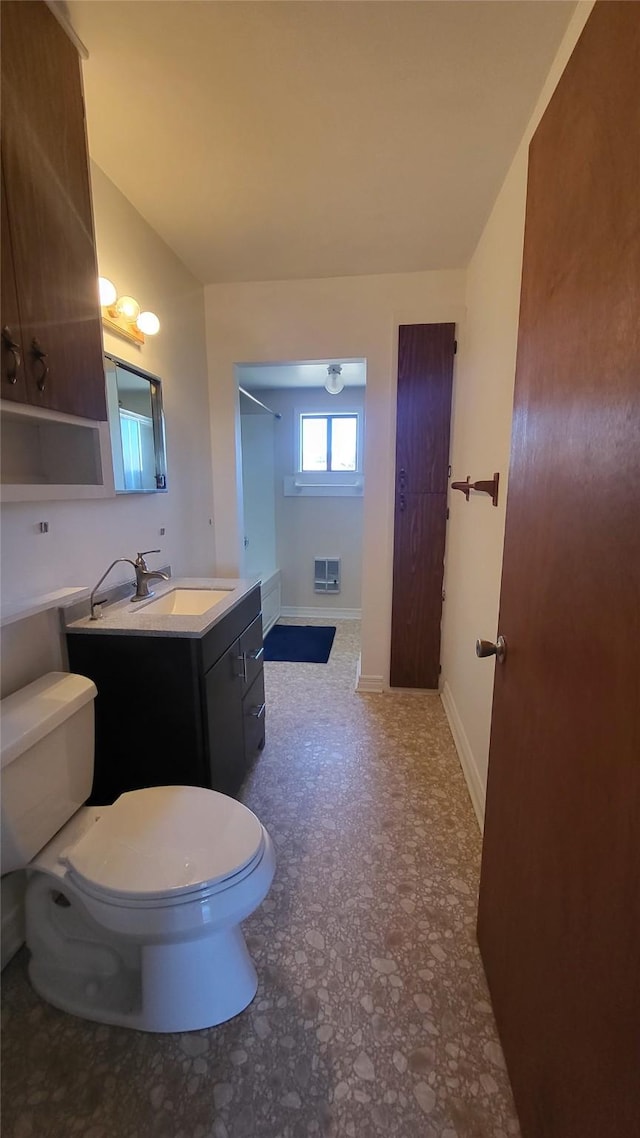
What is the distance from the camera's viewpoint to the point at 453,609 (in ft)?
7.88

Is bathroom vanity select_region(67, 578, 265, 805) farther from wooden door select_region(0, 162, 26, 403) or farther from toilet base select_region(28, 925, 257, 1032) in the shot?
wooden door select_region(0, 162, 26, 403)

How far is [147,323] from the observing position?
172 cm

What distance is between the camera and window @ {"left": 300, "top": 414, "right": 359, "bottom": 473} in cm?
408

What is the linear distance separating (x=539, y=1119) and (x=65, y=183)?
219 centimetres

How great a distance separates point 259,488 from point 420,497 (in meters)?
1.82

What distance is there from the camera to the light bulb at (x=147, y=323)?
1.70 metres

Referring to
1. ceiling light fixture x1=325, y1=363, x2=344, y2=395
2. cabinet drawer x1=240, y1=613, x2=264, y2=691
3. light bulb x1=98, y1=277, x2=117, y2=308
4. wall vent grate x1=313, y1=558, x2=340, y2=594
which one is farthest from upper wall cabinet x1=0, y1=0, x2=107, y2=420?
wall vent grate x1=313, y1=558, x2=340, y2=594

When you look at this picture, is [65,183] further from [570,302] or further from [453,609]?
[453,609]

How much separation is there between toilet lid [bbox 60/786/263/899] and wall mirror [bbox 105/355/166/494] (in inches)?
41.1

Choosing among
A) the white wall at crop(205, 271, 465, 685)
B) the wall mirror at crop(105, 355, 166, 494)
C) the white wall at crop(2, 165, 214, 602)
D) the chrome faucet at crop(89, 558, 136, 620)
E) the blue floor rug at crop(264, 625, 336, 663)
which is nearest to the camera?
the white wall at crop(2, 165, 214, 602)

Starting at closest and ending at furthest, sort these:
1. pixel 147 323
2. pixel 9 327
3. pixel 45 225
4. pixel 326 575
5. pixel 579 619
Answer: pixel 579 619 → pixel 9 327 → pixel 45 225 → pixel 147 323 → pixel 326 575

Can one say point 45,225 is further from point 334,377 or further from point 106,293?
point 334,377

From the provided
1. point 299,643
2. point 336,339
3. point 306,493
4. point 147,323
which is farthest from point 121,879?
point 306,493

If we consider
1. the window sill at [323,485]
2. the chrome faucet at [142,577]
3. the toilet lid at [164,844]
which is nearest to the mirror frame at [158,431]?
the chrome faucet at [142,577]
